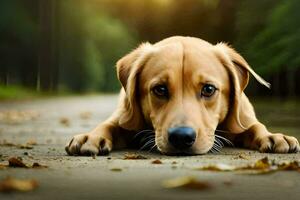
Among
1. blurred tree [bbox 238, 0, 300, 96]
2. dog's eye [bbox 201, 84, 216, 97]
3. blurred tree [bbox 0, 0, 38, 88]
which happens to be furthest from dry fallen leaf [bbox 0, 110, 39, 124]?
blurred tree [bbox 0, 0, 38, 88]

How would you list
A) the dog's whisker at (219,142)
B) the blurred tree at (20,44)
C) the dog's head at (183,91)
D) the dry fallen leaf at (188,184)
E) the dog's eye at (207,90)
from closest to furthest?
the dry fallen leaf at (188,184) < the dog's head at (183,91) < the dog's eye at (207,90) < the dog's whisker at (219,142) < the blurred tree at (20,44)

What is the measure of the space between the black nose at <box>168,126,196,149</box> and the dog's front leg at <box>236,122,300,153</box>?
77cm

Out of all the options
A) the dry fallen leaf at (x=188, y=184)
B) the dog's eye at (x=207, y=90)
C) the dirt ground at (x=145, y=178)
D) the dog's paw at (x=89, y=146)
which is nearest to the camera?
the dirt ground at (x=145, y=178)

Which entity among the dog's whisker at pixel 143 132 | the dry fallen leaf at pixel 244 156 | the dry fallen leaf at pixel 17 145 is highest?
the dog's whisker at pixel 143 132

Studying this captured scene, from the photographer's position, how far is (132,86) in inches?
239

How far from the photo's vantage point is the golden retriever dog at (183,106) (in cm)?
535

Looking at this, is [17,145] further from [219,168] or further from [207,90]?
[219,168]

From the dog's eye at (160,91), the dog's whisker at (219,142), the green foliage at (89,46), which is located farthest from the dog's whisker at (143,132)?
the green foliage at (89,46)

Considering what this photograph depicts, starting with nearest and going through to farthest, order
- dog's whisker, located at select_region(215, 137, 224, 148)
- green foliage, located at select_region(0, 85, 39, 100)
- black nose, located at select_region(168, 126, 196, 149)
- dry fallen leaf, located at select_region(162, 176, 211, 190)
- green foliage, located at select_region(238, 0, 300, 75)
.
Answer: dry fallen leaf, located at select_region(162, 176, 211, 190) → black nose, located at select_region(168, 126, 196, 149) → dog's whisker, located at select_region(215, 137, 224, 148) → green foliage, located at select_region(238, 0, 300, 75) → green foliage, located at select_region(0, 85, 39, 100)

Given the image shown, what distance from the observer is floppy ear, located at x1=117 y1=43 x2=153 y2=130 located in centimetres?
604

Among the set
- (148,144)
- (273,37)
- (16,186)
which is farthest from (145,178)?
(273,37)

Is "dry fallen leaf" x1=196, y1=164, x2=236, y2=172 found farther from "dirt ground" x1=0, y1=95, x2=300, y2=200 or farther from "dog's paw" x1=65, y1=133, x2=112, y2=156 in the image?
"dog's paw" x1=65, y1=133, x2=112, y2=156

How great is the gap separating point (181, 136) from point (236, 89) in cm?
106

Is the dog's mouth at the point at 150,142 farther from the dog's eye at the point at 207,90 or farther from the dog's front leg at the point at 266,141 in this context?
the dog's eye at the point at 207,90
